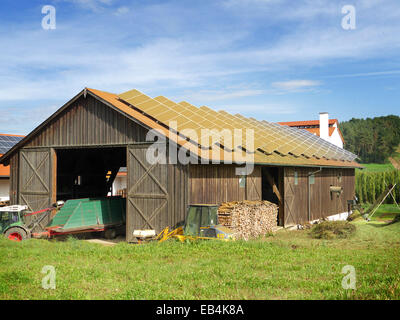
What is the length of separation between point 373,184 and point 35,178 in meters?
30.2

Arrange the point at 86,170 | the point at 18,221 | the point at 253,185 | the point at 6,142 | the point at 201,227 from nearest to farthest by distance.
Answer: the point at 201,227 → the point at 18,221 → the point at 253,185 → the point at 86,170 → the point at 6,142

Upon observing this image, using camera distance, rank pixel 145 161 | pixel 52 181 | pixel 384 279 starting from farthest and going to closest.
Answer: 1. pixel 52 181
2. pixel 145 161
3. pixel 384 279

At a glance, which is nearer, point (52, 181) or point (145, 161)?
point (145, 161)

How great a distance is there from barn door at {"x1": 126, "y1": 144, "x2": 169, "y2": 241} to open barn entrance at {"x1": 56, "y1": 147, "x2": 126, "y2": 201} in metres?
6.02

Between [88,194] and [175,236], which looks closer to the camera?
[175,236]

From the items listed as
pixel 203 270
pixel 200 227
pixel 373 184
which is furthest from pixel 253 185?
pixel 373 184

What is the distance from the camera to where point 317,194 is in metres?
24.8

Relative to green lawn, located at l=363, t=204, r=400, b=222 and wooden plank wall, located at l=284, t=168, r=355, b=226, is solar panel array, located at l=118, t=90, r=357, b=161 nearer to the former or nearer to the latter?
wooden plank wall, located at l=284, t=168, r=355, b=226

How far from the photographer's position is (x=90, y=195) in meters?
23.6

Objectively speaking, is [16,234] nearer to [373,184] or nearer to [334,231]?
[334,231]

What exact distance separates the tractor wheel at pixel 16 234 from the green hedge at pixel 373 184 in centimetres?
3104
